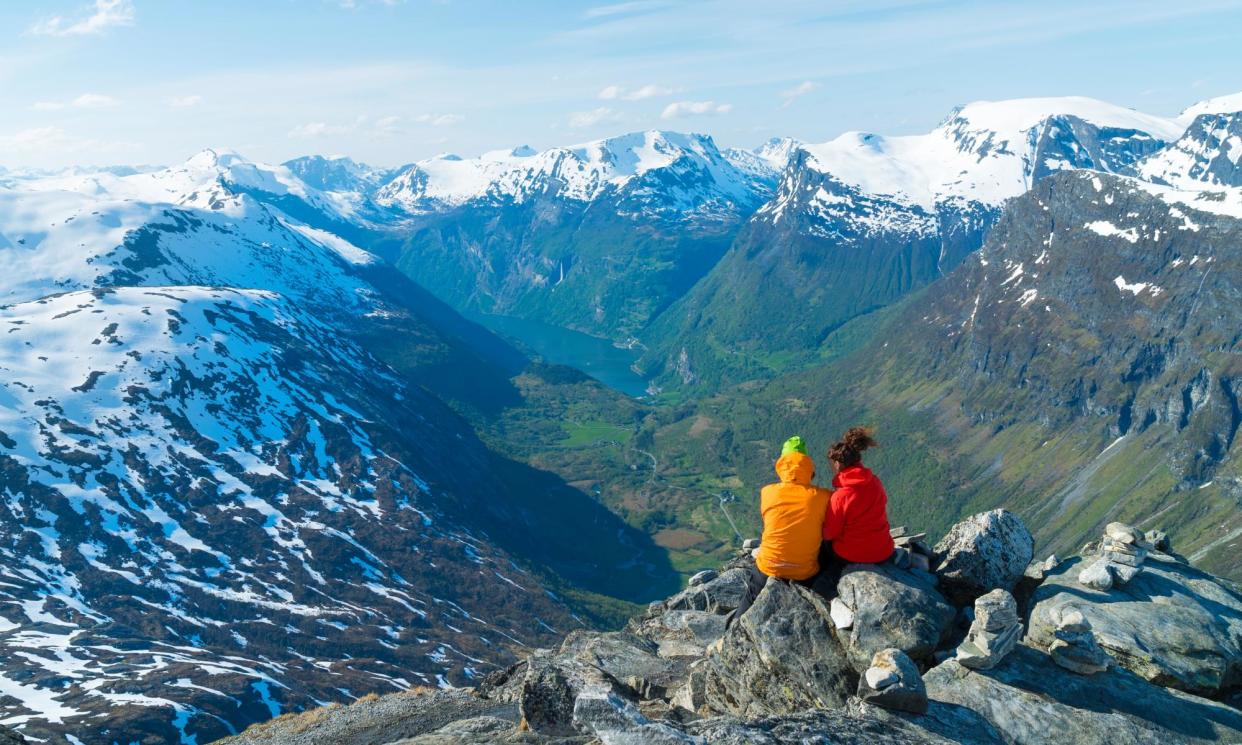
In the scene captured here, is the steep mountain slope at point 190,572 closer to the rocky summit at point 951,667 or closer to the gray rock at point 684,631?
the gray rock at point 684,631

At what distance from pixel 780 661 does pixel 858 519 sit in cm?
433

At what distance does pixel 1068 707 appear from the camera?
19359 mm

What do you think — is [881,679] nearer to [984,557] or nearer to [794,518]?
[794,518]

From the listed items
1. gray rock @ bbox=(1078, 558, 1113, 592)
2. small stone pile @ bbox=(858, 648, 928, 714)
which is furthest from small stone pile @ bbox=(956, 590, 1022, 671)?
gray rock @ bbox=(1078, 558, 1113, 592)

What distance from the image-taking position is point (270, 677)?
350 feet

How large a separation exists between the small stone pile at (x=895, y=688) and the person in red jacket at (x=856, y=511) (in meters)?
3.85

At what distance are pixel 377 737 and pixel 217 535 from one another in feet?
503

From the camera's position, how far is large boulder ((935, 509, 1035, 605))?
24.1 m

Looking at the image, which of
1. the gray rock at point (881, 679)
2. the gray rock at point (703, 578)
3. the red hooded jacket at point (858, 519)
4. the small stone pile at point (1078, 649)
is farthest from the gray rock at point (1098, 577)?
the gray rock at point (703, 578)

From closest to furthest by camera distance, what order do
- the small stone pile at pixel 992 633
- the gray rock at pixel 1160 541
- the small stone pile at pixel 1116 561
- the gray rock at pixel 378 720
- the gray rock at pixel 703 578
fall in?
1. the small stone pile at pixel 992 633
2. the small stone pile at pixel 1116 561
3. the gray rock at pixel 1160 541
4. the gray rock at pixel 378 720
5. the gray rock at pixel 703 578

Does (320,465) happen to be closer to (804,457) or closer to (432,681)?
(432,681)

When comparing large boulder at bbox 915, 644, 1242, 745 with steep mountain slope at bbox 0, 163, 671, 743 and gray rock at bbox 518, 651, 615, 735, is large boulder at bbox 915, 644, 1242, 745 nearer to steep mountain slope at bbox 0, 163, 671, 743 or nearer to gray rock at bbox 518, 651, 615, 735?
gray rock at bbox 518, 651, 615, 735

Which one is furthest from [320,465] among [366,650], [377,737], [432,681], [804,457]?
[804,457]

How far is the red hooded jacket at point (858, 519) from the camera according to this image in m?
21.5
